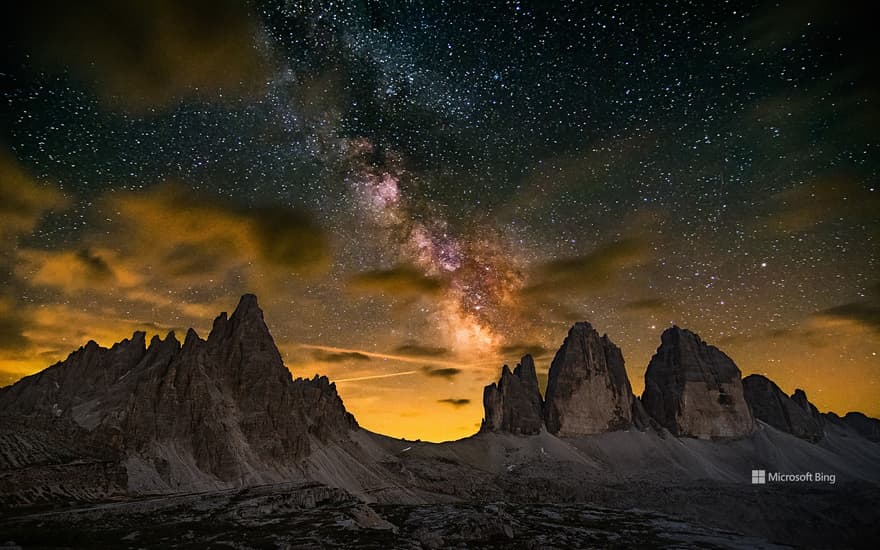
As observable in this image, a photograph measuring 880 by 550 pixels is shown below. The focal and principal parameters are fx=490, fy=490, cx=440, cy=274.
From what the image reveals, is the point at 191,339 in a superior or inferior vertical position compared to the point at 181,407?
superior

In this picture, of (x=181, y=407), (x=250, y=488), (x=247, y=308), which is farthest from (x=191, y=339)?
(x=250, y=488)

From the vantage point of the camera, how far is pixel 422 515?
4119 inches

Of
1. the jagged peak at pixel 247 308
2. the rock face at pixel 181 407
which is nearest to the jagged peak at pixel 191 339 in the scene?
the rock face at pixel 181 407

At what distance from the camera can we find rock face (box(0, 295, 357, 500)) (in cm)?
11794

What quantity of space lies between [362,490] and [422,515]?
185ft

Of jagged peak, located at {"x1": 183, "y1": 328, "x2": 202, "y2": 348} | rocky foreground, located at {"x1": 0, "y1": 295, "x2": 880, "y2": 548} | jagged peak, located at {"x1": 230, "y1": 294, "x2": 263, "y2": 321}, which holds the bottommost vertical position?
rocky foreground, located at {"x1": 0, "y1": 295, "x2": 880, "y2": 548}

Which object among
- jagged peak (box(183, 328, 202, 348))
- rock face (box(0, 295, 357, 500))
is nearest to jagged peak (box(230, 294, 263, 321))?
rock face (box(0, 295, 357, 500))

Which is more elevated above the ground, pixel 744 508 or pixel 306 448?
pixel 306 448

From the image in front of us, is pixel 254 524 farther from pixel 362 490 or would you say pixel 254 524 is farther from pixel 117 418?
pixel 362 490

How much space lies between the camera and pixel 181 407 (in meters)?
134

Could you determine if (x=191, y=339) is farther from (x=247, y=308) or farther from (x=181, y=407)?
(x=247, y=308)

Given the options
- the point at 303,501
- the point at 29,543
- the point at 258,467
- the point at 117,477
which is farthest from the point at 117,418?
the point at 29,543

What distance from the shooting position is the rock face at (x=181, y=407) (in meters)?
118

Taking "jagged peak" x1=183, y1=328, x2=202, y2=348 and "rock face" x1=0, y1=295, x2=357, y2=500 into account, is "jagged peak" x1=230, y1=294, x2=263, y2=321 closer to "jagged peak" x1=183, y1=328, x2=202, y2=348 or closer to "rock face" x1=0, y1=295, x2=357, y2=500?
"rock face" x1=0, y1=295, x2=357, y2=500
